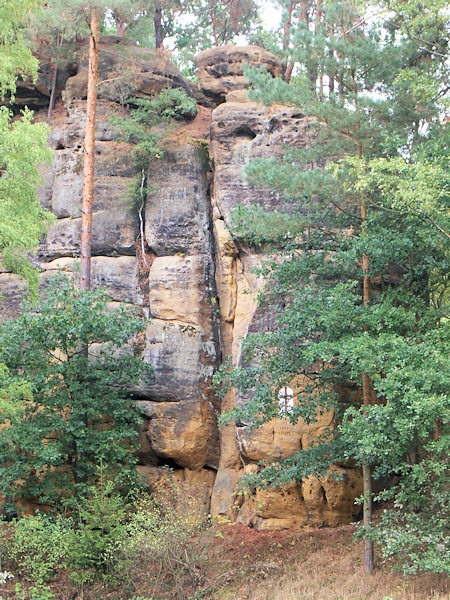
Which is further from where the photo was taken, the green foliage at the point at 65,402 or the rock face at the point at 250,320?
the rock face at the point at 250,320

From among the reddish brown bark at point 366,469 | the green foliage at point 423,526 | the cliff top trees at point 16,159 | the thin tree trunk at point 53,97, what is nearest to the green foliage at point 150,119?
the thin tree trunk at point 53,97

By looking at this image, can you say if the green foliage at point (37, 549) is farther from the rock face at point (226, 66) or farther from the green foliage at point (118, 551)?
the rock face at point (226, 66)

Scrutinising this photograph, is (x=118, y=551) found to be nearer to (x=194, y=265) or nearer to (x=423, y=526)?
(x=423, y=526)

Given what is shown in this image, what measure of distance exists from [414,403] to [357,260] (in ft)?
12.5

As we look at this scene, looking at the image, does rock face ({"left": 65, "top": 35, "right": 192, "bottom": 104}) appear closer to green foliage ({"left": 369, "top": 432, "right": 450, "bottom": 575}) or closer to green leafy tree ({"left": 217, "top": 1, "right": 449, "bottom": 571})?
green leafy tree ({"left": 217, "top": 1, "right": 449, "bottom": 571})

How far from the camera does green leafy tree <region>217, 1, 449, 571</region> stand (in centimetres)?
1020

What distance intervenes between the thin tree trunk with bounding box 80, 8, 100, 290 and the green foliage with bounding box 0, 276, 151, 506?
0.87 m

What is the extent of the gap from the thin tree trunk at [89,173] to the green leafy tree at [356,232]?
12.6 feet

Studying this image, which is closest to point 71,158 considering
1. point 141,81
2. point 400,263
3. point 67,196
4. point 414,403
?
point 67,196

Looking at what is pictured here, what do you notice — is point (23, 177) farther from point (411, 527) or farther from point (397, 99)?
point (411, 527)

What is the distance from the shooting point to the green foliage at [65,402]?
12.4 metres

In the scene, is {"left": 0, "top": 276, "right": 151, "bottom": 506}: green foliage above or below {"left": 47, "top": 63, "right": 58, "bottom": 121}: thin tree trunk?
below

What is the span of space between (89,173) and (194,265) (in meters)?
3.54

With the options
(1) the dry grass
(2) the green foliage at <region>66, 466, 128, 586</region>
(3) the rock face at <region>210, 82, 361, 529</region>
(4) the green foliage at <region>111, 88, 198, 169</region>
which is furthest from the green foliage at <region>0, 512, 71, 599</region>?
(4) the green foliage at <region>111, 88, 198, 169</region>
